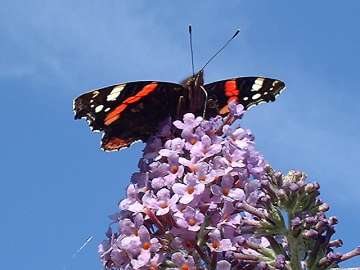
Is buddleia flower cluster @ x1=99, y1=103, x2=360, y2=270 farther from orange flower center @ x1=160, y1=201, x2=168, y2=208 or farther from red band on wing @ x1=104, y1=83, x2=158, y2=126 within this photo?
red band on wing @ x1=104, y1=83, x2=158, y2=126

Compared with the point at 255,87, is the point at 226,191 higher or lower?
lower

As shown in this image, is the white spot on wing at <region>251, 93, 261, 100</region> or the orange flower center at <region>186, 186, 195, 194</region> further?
the white spot on wing at <region>251, 93, 261, 100</region>

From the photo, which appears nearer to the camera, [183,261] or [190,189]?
[183,261]

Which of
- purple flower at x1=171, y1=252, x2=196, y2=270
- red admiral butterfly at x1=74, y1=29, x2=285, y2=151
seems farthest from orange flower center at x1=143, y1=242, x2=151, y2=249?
red admiral butterfly at x1=74, y1=29, x2=285, y2=151

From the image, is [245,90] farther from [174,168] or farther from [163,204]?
[163,204]

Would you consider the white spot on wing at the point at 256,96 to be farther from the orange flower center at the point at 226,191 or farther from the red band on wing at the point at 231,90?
the orange flower center at the point at 226,191

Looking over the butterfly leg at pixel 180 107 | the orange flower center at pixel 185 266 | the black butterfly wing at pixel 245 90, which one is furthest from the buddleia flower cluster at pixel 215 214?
the black butterfly wing at pixel 245 90

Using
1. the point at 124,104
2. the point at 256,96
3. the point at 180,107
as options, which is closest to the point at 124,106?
the point at 124,104
